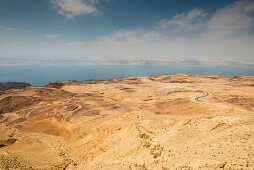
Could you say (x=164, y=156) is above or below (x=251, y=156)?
below

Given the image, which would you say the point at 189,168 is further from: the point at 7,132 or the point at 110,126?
the point at 7,132

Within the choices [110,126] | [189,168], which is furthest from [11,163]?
[189,168]

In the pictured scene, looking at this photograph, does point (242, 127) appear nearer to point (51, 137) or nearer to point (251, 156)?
point (251, 156)

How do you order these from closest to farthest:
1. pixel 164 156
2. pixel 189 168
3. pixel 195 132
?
1. pixel 189 168
2. pixel 164 156
3. pixel 195 132

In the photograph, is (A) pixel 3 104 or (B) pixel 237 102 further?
(A) pixel 3 104

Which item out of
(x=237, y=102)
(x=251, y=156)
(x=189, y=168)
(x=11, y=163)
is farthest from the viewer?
(x=237, y=102)

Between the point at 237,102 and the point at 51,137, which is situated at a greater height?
the point at 237,102

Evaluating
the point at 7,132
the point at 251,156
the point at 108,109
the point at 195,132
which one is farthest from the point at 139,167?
the point at 7,132

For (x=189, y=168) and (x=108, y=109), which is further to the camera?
(x=108, y=109)

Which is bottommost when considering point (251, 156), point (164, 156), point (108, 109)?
point (108, 109)
